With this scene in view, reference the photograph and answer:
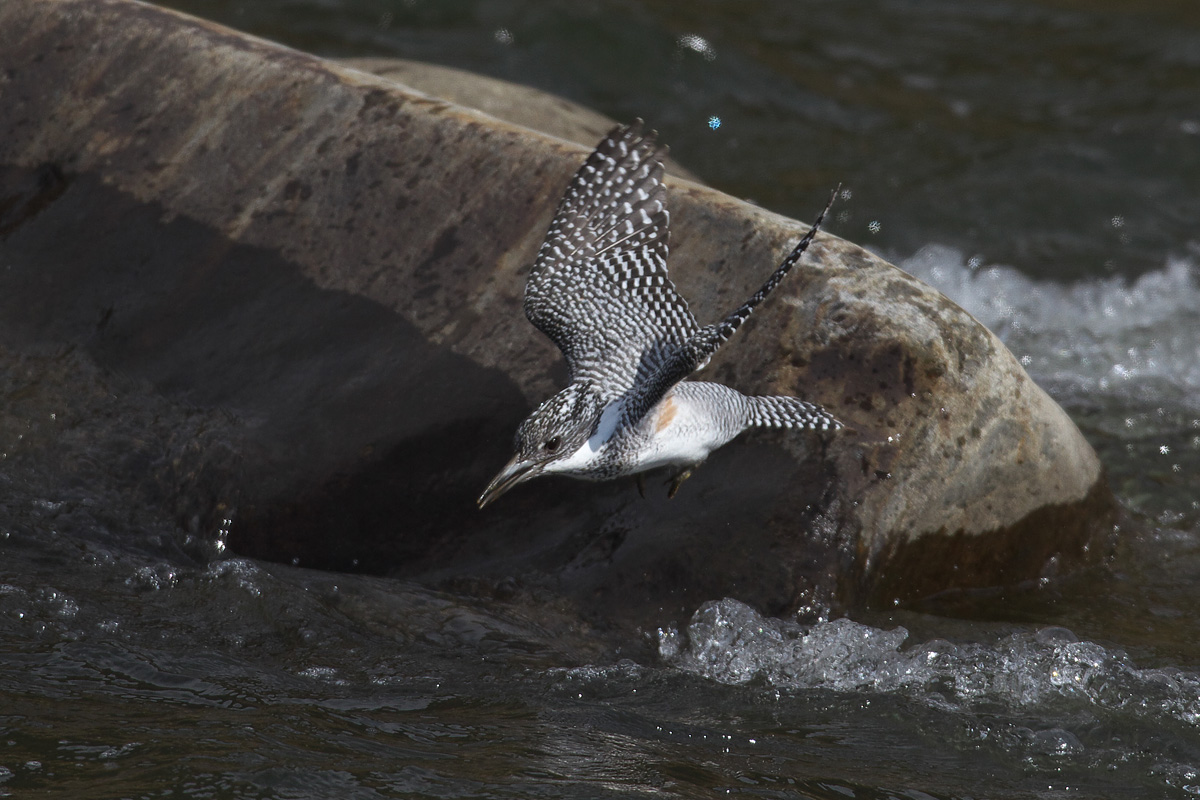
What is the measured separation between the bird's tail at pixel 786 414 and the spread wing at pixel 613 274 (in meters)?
0.35

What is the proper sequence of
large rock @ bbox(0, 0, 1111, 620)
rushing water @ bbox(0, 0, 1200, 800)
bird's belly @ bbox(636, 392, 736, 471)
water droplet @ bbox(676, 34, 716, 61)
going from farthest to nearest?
water droplet @ bbox(676, 34, 716, 61), large rock @ bbox(0, 0, 1111, 620), bird's belly @ bbox(636, 392, 736, 471), rushing water @ bbox(0, 0, 1200, 800)

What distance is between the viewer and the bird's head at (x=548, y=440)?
12.5 feet

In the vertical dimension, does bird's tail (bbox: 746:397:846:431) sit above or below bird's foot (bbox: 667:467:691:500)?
above

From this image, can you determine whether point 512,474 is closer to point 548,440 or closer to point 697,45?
point 548,440

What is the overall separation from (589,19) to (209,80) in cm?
597

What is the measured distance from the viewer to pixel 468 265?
189 inches

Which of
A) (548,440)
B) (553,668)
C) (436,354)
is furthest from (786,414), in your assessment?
(436,354)

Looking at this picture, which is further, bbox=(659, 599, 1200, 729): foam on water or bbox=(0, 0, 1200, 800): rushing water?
bbox=(659, 599, 1200, 729): foam on water

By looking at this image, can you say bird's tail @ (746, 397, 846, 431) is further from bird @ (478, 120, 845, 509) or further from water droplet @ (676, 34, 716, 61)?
water droplet @ (676, 34, 716, 61)

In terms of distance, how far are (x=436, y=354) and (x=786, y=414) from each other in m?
1.29

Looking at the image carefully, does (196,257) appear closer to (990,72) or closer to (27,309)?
(27,309)

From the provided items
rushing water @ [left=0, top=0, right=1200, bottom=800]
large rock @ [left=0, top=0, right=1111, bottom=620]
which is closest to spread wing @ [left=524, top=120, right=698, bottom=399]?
large rock @ [left=0, top=0, right=1111, bottom=620]

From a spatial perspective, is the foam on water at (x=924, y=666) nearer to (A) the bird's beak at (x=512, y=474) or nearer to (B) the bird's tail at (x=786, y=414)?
(B) the bird's tail at (x=786, y=414)

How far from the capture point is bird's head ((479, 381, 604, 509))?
149 inches
